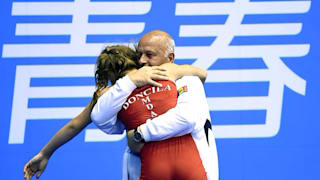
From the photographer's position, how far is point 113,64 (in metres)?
2.32

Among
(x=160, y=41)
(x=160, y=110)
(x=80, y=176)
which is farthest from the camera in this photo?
(x=80, y=176)

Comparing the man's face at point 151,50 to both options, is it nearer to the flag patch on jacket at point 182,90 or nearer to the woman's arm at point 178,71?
the woman's arm at point 178,71

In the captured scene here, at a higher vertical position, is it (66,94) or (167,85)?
(66,94)

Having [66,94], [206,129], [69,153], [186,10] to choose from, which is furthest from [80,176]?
[206,129]

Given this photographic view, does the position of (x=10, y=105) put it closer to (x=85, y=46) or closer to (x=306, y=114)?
(x=85, y=46)

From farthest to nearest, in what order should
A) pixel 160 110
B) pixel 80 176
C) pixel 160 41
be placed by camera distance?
pixel 80 176, pixel 160 41, pixel 160 110

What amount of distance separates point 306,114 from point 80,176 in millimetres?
1457

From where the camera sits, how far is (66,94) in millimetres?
3727

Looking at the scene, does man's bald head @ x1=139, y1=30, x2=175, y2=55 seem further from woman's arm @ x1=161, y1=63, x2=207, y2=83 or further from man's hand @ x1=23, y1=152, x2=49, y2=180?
man's hand @ x1=23, y1=152, x2=49, y2=180

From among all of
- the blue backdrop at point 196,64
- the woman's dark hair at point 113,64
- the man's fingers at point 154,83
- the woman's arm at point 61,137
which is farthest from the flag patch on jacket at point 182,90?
the blue backdrop at point 196,64

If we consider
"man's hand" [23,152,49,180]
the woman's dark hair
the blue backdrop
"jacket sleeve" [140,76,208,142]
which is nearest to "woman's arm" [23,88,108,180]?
"man's hand" [23,152,49,180]

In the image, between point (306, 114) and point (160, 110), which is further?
point (306, 114)

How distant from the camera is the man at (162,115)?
2.18m

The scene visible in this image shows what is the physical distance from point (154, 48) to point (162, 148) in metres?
0.40
